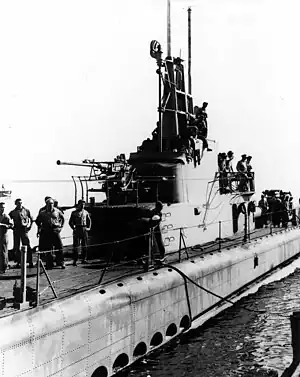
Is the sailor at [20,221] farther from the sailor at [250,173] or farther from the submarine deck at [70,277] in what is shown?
the sailor at [250,173]

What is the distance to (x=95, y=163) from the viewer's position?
13359 mm

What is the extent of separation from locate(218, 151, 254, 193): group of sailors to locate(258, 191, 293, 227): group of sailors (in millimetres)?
4998

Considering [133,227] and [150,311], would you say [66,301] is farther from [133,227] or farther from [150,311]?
[133,227]

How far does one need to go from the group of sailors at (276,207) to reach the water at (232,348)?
9.43 metres

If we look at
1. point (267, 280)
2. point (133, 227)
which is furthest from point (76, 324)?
point (267, 280)

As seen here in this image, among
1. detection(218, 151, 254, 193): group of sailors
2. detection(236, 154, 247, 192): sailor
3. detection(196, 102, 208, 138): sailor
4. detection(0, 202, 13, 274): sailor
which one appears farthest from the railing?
A: detection(236, 154, 247, 192): sailor

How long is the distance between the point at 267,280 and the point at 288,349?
7.13 metres

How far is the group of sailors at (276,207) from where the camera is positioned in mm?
24641

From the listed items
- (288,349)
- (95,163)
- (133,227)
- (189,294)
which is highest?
(95,163)

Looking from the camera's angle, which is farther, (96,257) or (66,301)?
(96,257)

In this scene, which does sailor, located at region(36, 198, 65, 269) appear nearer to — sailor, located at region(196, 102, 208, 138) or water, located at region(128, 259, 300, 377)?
water, located at region(128, 259, 300, 377)

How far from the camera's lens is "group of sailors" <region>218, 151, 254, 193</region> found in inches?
671

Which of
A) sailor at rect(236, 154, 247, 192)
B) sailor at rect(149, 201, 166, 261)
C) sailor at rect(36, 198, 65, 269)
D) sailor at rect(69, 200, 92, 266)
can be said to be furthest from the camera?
sailor at rect(236, 154, 247, 192)

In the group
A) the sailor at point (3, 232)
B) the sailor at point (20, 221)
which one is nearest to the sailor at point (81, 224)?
the sailor at point (20, 221)
